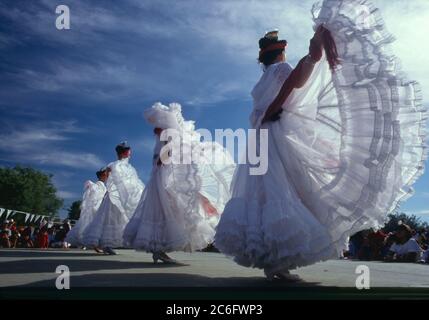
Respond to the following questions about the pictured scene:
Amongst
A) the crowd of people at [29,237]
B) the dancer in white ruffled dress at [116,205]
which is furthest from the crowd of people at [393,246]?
the crowd of people at [29,237]

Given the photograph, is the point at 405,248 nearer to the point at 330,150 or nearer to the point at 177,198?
the point at 177,198

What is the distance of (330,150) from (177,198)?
11.1ft

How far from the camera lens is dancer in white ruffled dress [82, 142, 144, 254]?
364 inches

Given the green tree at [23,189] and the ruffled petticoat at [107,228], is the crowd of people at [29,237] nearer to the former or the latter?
the green tree at [23,189]

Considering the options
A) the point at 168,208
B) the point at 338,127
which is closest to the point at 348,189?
the point at 338,127

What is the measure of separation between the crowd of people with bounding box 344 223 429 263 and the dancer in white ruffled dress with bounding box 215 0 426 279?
559cm

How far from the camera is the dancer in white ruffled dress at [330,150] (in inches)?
137

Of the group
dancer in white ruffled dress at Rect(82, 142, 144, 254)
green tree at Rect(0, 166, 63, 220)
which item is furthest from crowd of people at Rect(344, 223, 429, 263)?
green tree at Rect(0, 166, 63, 220)

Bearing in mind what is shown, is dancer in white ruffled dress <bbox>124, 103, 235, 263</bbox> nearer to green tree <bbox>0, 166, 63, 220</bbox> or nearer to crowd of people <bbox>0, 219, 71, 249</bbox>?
crowd of people <bbox>0, 219, 71, 249</bbox>

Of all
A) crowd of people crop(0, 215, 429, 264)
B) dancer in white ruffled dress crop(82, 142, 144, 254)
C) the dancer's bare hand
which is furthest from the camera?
crowd of people crop(0, 215, 429, 264)

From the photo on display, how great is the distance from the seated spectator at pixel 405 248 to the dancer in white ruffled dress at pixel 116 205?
644cm

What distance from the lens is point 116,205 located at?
31.3 ft

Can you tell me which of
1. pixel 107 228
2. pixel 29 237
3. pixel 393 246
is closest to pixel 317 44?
pixel 107 228
